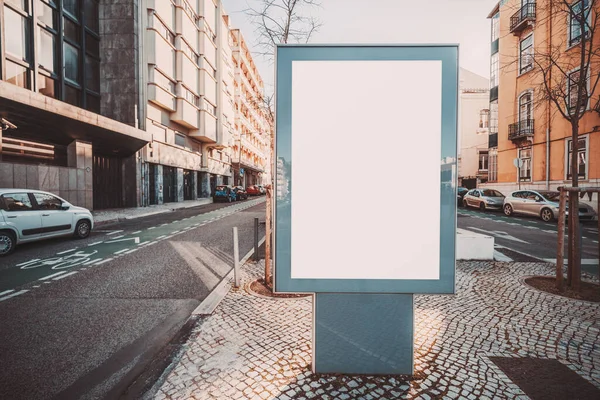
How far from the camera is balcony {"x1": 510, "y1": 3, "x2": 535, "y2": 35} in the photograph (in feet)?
72.2

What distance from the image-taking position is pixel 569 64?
8.26 meters

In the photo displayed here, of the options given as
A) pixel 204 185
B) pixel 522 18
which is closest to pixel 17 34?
pixel 204 185

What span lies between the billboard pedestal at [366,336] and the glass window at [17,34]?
2137 cm

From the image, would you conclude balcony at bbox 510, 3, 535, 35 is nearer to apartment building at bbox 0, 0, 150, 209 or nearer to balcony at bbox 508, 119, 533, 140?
balcony at bbox 508, 119, 533, 140

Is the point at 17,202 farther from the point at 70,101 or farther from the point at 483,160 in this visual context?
the point at 483,160

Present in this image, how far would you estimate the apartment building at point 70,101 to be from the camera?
14836 millimetres

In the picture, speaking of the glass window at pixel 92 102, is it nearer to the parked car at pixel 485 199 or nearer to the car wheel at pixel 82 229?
the car wheel at pixel 82 229

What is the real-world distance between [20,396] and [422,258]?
3.59m

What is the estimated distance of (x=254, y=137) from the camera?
229 feet

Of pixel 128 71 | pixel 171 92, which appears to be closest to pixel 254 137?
pixel 171 92

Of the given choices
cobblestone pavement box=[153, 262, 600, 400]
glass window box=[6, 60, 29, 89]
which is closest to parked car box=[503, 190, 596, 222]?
cobblestone pavement box=[153, 262, 600, 400]

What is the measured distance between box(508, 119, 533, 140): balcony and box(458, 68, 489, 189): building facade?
1414cm

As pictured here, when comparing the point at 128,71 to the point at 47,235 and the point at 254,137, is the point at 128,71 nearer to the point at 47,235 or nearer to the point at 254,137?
the point at 47,235

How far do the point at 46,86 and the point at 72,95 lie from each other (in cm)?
282
